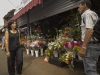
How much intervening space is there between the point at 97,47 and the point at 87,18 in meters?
0.54

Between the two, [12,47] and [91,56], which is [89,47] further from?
[12,47]

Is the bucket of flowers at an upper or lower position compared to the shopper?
lower

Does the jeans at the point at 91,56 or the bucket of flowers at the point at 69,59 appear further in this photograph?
the bucket of flowers at the point at 69,59

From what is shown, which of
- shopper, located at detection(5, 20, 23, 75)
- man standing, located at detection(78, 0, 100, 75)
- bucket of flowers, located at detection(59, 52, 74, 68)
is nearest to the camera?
man standing, located at detection(78, 0, 100, 75)

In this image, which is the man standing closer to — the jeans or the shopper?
the jeans

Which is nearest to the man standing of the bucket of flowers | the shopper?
the bucket of flowers

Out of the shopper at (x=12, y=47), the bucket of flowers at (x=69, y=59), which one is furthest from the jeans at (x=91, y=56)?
the shopper at (x=12, y=47)

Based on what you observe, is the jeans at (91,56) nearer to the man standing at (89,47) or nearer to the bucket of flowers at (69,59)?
the man standing at (89,47)

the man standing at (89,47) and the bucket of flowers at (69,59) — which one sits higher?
the man standing at (89,47)

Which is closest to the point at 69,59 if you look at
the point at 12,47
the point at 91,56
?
the point at 12,47

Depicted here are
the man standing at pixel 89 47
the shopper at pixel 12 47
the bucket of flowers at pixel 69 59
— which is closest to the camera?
the man standing at pixel 89 47

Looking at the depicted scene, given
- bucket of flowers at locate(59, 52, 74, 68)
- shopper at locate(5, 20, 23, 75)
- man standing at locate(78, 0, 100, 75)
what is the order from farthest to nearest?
bucket of flowers at locate(59, 52, 74, 68)
shopper at locate(5, 20, 23, 75)
man standing at locate(78, 0, 100, 75)

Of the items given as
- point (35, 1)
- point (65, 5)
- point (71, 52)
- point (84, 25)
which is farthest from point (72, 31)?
point (84, 25)

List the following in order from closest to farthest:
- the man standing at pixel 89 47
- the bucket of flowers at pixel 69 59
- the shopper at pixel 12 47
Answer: the man standing at pixel 89 47, the shopper at pixel 12 47, the bucket of flowers at pixel 69 59
